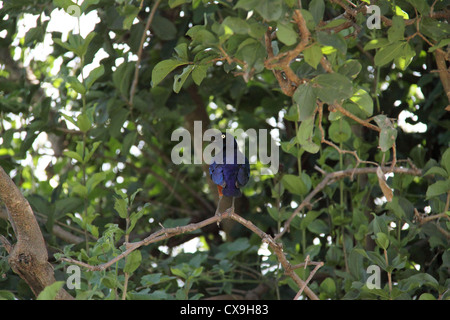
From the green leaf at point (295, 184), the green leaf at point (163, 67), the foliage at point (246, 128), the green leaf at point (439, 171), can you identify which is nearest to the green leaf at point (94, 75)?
the foliage at point (246, 128)

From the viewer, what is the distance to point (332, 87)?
179 cm

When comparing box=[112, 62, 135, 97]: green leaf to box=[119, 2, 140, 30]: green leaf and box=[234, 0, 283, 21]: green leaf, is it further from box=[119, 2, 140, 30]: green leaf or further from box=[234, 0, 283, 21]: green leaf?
box=[234, 0, 283, 21]: green leaf

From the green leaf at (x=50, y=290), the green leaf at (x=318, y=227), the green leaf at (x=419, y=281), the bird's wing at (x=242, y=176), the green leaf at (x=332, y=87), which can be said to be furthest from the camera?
the green leaf at (x=318, y=227)

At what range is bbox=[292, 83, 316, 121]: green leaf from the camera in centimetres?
178

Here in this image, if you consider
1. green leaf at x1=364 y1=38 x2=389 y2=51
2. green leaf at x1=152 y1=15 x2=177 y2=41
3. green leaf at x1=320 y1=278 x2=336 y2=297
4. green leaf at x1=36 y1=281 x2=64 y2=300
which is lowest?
green leaf at x1=320 y1=278 x2=336 y2=297

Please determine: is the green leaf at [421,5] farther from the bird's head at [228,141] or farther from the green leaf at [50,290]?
the green leaf at [50,290]

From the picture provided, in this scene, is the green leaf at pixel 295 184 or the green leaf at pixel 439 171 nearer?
the green leaf at pixel 439 171

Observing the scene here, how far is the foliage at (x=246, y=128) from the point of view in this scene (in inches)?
76.6

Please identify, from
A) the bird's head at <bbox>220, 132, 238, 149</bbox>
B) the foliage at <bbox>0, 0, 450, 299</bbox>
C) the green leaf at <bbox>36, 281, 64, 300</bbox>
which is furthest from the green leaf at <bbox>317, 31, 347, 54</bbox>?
the bird's head at <bbox>220, 132, 238, 149</bbox>

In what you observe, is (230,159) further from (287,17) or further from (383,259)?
(287,17)

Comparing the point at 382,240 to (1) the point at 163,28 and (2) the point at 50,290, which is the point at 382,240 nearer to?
(2) the point at 50,290

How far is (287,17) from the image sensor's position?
1.66 metres
